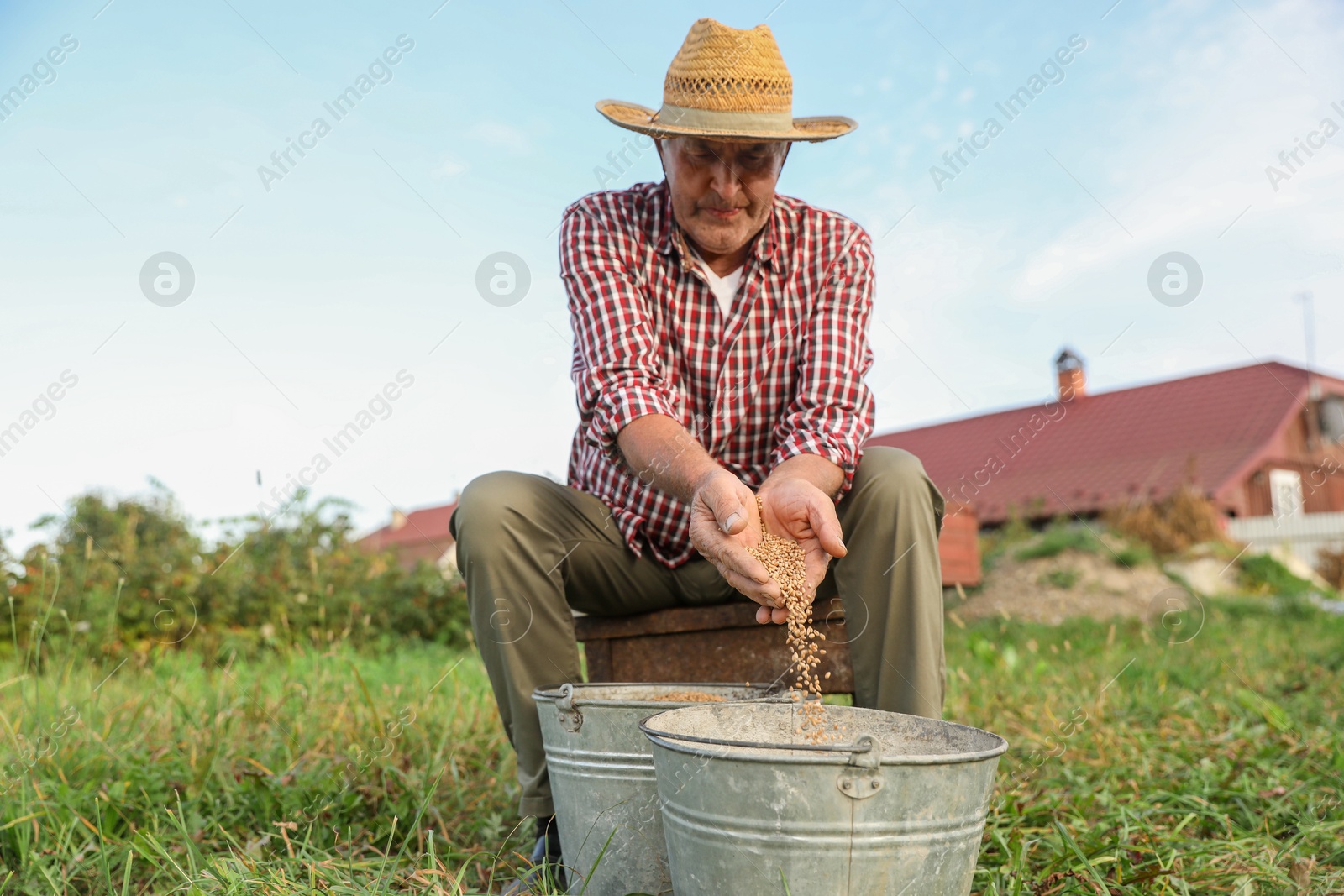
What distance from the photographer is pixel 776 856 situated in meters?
1.33

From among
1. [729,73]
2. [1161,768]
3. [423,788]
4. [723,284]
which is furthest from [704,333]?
[1161,768]

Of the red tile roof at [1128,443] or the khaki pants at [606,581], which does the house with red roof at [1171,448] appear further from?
the khaki pants at [606,581]

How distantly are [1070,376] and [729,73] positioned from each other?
18634mm

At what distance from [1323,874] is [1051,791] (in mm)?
629

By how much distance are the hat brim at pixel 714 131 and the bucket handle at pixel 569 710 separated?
1229mm

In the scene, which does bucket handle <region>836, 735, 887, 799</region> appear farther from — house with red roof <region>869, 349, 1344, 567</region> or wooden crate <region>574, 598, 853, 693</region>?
house with red roof <region>869, 349, 1344, 567</region>

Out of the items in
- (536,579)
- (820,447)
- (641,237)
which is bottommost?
(536,579)

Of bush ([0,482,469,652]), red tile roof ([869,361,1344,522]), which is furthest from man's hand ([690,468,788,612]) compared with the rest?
red tile roof ([869,361,1344,522])

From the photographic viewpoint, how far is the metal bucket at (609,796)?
1704 millimetres

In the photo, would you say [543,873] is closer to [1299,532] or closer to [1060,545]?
[1060,545]

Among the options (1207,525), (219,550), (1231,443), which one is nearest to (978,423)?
(1231,443)

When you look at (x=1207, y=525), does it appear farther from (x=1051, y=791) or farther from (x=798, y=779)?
(x=798, y=779)

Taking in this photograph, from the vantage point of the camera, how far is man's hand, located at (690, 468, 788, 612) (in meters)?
1.76

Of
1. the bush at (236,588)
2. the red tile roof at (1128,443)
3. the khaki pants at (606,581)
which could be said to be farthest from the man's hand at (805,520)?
the red tile roof at (1128,443)
